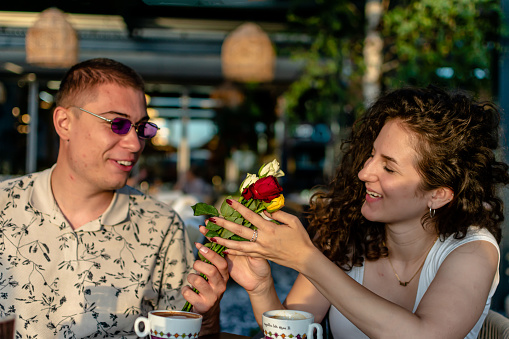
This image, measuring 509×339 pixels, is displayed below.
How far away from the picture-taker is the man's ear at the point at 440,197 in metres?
1.78

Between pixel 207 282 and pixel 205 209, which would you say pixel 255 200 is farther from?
pixel 207 282

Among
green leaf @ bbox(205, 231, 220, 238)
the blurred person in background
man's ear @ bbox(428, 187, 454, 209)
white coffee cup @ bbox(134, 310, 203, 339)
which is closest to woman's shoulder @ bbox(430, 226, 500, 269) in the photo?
man's ear @ bbox(428, 187, 454, 209)

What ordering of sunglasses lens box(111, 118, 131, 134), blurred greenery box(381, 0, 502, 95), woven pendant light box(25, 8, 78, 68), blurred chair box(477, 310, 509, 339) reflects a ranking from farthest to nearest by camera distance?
woven pendant light box(25, 8, 78, 68), blurred greenery box(381, 0, 502, 95), sunglasses lens box(111, 118, 131, 134), blurred chair box(477, 310, 509, 339)

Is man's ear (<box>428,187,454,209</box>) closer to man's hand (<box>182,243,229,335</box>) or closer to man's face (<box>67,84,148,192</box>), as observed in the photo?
man's hand (<box>182,243,229,335</box>)

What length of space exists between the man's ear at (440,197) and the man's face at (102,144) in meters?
1.15

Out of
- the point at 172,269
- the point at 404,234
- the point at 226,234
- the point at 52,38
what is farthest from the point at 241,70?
the point at 226,234

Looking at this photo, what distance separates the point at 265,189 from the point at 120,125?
862 millimetres

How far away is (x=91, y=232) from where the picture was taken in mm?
1868

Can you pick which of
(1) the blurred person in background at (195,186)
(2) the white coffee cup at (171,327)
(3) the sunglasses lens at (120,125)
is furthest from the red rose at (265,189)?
(1) the blurred person in background at (195,186)

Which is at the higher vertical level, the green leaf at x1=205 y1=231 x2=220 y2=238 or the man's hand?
the green leaf at x1=205 y1=231 x2=220 y2=238

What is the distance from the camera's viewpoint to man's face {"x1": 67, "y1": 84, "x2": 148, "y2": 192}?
189cm

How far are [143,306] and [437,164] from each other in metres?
1.22

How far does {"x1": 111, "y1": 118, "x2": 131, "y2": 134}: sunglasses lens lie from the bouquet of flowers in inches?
27.7

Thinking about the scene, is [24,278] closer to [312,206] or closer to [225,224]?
[225,224]
